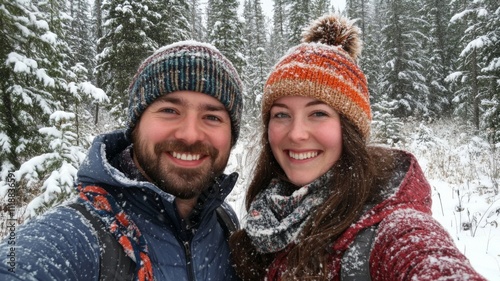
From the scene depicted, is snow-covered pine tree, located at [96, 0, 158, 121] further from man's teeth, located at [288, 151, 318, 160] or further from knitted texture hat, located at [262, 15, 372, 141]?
man's teeth, located at [288, 151, 318, 160]

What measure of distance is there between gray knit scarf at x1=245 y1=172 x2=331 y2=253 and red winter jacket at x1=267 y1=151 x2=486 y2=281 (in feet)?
0.46

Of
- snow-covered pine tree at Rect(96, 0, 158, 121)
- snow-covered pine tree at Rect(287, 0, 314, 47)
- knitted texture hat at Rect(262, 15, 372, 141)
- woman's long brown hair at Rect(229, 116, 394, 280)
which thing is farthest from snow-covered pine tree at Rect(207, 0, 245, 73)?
woman's long brown hair at Rect(229, 116, 394, 280)

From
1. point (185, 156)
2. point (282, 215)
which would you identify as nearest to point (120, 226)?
point (185, 156)

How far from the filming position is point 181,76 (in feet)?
7.93

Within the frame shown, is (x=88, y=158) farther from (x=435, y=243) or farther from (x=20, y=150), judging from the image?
(x=20, y=150)

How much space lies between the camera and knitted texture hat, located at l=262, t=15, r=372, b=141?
2316 mm

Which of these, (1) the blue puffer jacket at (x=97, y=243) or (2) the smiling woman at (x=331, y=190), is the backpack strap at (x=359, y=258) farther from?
(1) the blue puffer jacket at (x=97, y=243)

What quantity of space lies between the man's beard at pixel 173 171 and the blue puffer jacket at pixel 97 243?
0.17 meters

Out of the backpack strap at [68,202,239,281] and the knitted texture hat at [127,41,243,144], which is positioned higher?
the knitted texture hat at [127,41,243,144]

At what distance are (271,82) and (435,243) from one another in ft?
5.45

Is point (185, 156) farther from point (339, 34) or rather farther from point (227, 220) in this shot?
point (339, 34)

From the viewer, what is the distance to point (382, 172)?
222cm

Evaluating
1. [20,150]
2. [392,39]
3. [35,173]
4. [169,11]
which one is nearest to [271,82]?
[35,173]

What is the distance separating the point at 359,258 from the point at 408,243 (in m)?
0.26
